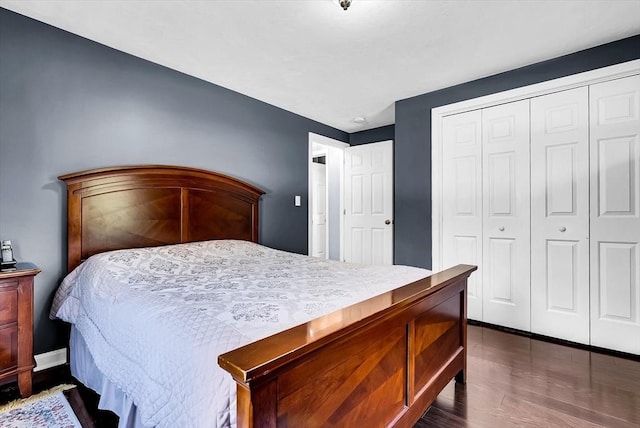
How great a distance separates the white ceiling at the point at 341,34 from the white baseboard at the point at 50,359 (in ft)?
7.39

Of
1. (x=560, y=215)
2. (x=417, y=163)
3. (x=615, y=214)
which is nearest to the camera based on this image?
(x=615, y=214)

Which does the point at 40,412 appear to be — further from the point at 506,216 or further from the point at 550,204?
the point at 550,204

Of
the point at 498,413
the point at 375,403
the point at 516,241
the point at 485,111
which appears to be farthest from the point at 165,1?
the point at 516,241

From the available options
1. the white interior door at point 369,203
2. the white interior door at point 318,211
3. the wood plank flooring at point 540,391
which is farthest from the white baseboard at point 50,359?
the white interior door at point 318,211

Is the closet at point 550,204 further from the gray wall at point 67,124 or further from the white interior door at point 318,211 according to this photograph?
the white interior door at point 318,211

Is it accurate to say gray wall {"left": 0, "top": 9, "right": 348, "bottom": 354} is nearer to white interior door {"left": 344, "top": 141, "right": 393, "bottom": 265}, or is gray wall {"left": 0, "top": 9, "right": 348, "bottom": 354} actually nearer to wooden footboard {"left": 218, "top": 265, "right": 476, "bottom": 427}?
white interior door {"left": 344, "top": 141, "right": 393, "bottom": 265}

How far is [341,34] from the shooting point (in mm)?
2238

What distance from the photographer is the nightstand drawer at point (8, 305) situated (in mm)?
1715

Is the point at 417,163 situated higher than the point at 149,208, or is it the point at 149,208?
the point at 417,163

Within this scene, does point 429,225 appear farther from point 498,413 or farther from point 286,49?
point 286,49

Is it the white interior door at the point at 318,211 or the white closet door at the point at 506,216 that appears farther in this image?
the white interior door at the point at 318,211

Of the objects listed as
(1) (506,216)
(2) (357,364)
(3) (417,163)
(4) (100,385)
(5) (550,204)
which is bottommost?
(4) (100,385)

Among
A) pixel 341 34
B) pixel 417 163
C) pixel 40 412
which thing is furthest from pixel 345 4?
pixel 40 412

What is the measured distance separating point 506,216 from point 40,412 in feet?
11.8
